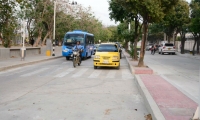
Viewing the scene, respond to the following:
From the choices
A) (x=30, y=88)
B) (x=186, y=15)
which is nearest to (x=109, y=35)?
(x=186, y=15)

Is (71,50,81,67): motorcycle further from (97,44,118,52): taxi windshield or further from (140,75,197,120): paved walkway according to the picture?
(140,75,197,120): paved walkway

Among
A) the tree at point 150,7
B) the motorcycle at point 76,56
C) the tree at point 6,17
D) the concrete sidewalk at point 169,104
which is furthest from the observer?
the motorcycle at point 76,56

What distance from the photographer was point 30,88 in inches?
419

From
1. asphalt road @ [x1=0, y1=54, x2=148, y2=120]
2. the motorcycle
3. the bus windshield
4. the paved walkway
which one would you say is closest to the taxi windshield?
the motorcycle

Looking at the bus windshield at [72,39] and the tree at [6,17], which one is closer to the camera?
the tree at [6,17]

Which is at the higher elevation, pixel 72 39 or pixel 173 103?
pixel 72 39

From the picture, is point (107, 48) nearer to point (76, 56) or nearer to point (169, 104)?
point (76, 56)

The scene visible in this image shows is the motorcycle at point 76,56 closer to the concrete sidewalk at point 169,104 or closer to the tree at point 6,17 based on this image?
the tree at point 6,17

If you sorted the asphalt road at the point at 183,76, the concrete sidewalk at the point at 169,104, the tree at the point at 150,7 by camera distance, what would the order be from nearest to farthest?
the concrete sidewalk at the point at 169,104
the asphalt road at the point at 183,76
the tree at the point at 150,7

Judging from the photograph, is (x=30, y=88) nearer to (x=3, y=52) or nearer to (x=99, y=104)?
(x=99, y=104)

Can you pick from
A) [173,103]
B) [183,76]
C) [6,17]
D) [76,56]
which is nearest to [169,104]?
[173,103]

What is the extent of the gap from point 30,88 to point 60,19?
31.3 metres

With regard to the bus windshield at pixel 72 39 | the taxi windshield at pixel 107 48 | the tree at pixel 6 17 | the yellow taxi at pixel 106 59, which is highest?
the tree at pixel 6 17

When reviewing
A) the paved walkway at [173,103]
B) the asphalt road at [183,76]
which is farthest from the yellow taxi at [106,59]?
the paved walkway at [173,103]
